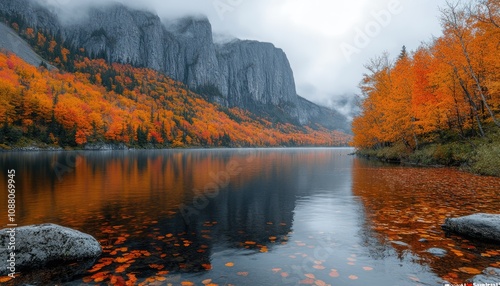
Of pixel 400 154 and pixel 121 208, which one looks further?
pixel 400 154

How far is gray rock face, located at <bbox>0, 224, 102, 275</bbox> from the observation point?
242 inches

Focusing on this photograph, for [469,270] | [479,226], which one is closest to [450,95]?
[479,226]

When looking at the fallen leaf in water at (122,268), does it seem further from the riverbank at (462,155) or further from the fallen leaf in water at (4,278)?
the riverbank at (462,155)

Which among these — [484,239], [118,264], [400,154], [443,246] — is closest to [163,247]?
[118,264]

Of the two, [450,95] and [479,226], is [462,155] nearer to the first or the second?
[450,95]

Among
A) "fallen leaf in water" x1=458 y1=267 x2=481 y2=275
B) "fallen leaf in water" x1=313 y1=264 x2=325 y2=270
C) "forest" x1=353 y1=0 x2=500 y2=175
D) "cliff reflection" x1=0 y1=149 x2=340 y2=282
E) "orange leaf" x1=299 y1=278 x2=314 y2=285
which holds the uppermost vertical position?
"forest" x1=353 y1=0 x2=500 y2=175

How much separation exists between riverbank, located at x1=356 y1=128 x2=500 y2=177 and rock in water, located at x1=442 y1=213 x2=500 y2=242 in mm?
15936

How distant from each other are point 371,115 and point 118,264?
47.2 meters

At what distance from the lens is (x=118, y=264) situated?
6.42 meters

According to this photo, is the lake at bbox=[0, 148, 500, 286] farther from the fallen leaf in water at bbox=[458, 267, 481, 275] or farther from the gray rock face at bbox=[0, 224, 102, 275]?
Answer: the gray rock face at bbox=[0, 224, 102, 275]

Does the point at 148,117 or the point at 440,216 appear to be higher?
the point at 148,117

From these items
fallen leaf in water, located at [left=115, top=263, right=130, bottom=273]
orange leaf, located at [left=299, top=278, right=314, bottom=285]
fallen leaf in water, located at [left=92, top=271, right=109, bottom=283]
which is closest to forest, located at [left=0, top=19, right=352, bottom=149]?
fallen leaf in water, located at [left=115, top=263, right=130, bottom=273]

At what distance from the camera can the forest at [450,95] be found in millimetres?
21969

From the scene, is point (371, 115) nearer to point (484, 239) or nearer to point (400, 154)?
point (400, 154)
